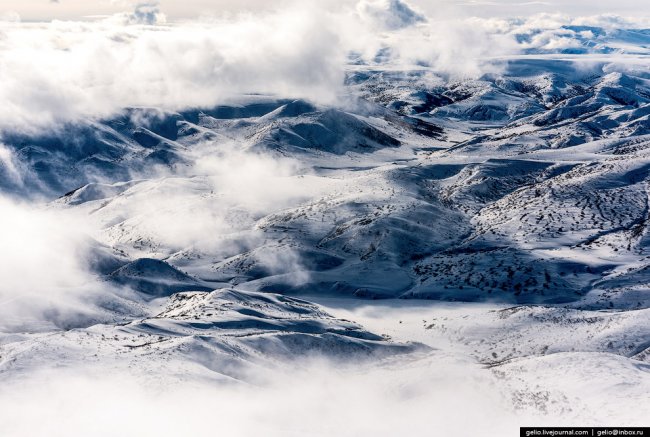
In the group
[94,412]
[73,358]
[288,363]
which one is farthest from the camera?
[288,363]

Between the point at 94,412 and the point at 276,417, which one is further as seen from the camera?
the point at 276,417

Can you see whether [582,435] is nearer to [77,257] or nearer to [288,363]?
[288,363]

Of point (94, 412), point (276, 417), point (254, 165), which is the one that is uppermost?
point (94, 412)

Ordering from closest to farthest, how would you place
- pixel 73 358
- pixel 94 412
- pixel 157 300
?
pixel 94 412, pixel 73 358, pixel 157 300

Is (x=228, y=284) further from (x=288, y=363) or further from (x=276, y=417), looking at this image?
(x=276, y=417)

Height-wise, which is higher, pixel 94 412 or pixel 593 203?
pixel 94 412

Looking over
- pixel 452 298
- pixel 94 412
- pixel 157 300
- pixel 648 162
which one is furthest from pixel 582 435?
pixel 648 162

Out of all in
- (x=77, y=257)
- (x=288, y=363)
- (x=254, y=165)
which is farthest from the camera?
(x=254, y=165)

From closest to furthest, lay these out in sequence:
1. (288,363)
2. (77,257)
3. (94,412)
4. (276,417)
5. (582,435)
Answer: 1. (582,435)
2. (94,412)
3. (276,417)
4. (288,363)
5. (77,257)

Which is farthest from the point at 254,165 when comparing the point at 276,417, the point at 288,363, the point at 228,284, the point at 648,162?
the point at 276,417
